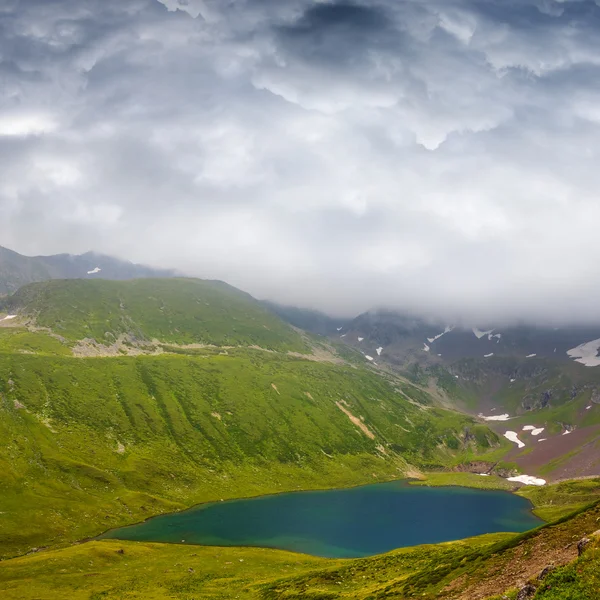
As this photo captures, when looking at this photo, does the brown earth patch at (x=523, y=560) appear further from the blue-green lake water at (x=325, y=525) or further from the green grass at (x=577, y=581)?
the blue-green lake water at (x=325, y=525)

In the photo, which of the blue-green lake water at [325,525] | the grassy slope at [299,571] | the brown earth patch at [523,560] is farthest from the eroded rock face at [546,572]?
the blue-green lake water at [325,525]

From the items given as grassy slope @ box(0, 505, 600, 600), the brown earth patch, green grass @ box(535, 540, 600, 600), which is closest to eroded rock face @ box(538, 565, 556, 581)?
green grass @ box(535, 540, 600, 600)

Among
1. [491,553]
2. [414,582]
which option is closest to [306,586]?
[414,582]

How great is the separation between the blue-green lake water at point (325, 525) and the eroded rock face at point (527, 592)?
107 meters

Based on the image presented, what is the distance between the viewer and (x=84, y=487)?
156875 millimetres

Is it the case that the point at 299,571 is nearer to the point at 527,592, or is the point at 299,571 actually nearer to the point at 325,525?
the point at 325,525

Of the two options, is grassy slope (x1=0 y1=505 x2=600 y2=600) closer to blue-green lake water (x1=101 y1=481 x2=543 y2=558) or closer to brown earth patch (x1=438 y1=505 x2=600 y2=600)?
brown earth patch (x1=438 y1=505 x2=600 y2=600)

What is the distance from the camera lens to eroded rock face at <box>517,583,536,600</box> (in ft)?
78.7

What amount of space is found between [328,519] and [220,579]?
8734 centimetres

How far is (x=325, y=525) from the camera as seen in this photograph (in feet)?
500

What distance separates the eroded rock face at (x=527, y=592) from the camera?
2398cm

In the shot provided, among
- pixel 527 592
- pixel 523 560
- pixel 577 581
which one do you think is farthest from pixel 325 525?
pixel 577 581

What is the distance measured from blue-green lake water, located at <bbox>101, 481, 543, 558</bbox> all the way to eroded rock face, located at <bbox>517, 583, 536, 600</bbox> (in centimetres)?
10701

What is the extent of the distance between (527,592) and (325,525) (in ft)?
473
